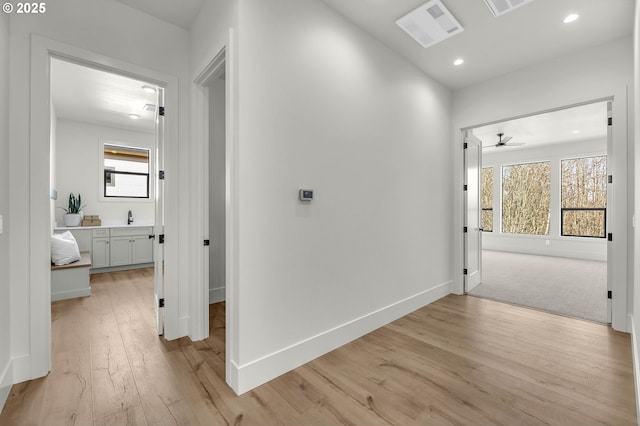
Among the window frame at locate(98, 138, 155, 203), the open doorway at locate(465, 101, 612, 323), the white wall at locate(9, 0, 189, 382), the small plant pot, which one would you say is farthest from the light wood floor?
the window frame at locate(98, 138, 155, 203)

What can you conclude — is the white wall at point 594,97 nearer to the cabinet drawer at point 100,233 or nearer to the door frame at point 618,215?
the door frame at point 618,215

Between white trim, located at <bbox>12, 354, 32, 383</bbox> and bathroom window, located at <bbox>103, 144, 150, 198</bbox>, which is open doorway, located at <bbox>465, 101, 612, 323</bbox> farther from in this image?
bathroom window, located at <bbox>103, 144, 150, 198</bbox>

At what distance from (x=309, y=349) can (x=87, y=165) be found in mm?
6053

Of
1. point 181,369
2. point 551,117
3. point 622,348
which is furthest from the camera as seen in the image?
point 551,117

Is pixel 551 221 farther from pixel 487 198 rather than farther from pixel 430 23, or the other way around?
pixel 430 23

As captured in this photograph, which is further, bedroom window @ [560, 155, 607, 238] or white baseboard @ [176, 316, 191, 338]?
bedroom window @ [560, 155, 607, 238]

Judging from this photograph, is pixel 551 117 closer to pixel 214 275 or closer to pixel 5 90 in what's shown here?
pixel 214 275

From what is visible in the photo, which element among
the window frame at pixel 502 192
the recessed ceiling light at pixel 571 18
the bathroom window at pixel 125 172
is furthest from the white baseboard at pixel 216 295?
the window frame at pixel 502 192

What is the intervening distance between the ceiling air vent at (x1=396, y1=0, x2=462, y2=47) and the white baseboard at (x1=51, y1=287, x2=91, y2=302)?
504cm

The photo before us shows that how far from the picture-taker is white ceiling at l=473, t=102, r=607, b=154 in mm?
5055

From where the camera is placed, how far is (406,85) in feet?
10.9

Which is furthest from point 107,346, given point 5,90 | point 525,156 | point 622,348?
point 525,156

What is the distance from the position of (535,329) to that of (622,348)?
1.98 feet

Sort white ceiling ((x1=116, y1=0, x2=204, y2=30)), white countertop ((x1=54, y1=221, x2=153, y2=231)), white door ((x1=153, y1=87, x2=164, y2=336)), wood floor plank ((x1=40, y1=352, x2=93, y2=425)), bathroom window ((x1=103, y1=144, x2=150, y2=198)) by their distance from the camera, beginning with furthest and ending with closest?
bathroom window ((x1=103, y1=144, x2=150, y2=198)) < white countertop ((x1=54, y1=221, x2=153, y2=231)) < white door ((x1=153, y1=87, x2=164, y2=336)) < white ceiling ((x1=116, y1=0, x2=204, y2=30)) < wood floor plank ((x1=40, y1=352, x2=93, y2=425))
